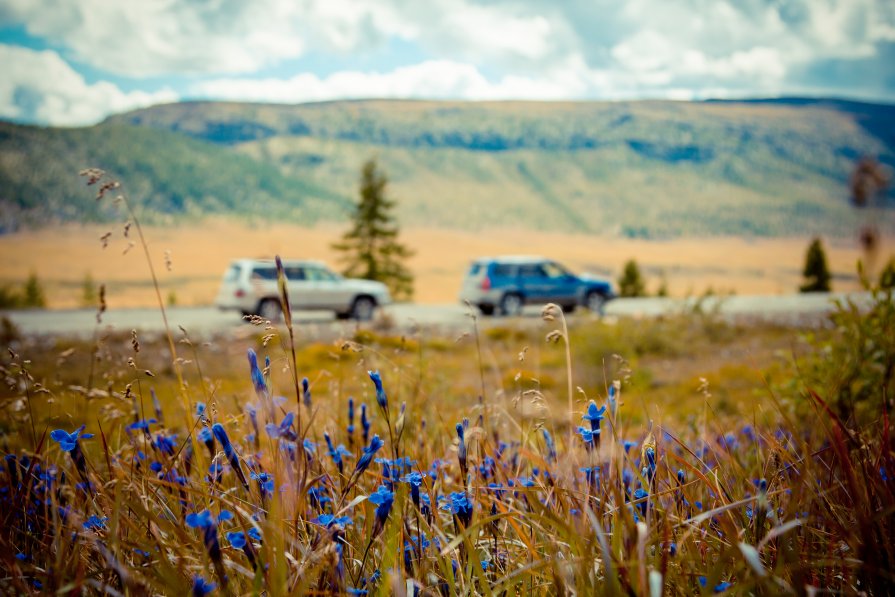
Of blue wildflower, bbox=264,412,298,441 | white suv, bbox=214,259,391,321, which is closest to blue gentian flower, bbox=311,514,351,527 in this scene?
blue wildflower, bbox=264,412,298,441

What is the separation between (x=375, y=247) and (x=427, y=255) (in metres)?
74.3

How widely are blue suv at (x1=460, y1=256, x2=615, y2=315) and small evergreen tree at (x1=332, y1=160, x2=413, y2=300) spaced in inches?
531

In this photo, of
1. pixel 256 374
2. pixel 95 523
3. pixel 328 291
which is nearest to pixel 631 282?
pixel 328 291

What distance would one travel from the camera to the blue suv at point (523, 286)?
1952 cm

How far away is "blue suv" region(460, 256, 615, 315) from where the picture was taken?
19.5 m

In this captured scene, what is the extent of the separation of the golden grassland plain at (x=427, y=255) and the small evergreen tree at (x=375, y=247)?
27.4 m

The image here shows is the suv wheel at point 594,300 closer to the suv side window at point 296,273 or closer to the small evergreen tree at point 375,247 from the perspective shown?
the suv side window at point 296,273

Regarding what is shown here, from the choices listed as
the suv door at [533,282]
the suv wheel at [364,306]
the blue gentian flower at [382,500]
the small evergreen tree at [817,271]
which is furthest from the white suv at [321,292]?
the small evergreen tree at [817,271]

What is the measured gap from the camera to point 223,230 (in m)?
122

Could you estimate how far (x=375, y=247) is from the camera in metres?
34.5

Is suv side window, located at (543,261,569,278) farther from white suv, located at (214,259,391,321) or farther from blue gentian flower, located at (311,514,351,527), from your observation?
blue gentian flower, located at (311,514,351,527)

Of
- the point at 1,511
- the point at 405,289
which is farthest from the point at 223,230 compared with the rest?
the point at 1,511

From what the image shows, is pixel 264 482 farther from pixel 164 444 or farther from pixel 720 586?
pixel 720 586

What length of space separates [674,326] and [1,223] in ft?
399
